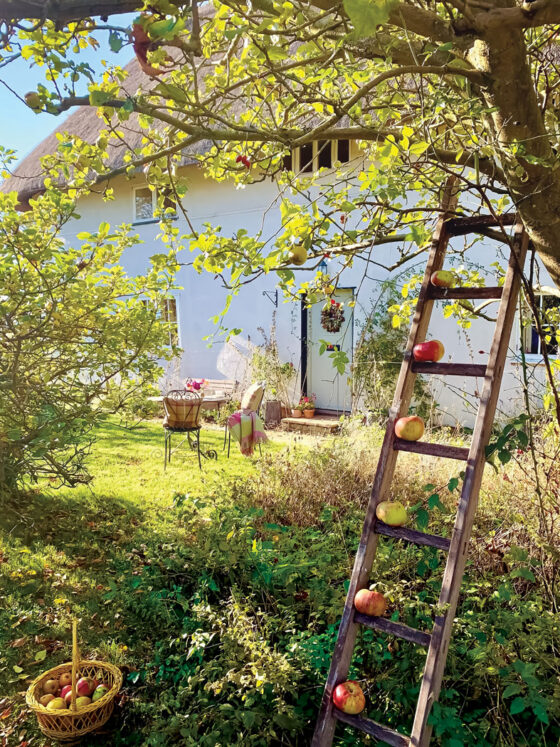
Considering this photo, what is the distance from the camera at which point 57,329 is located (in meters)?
3.38

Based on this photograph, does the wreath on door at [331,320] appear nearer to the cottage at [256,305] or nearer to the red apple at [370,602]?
the cottage at [256,305]

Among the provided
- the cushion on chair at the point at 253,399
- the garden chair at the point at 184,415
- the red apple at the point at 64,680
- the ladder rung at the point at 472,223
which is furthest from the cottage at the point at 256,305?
the red apple at the point at 64,680

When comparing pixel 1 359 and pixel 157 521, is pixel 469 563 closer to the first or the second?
pixel 157 521

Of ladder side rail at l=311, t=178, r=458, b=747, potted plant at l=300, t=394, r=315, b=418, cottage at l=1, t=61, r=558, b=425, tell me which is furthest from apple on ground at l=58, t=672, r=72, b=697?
potted plant at l=300, t=394, r=315, b=418

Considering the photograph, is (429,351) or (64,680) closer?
(429,351)

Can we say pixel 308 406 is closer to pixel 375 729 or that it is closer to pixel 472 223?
pixel 472 223

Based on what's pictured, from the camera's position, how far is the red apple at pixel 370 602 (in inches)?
73.6

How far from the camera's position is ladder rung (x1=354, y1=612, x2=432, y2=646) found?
5.80 ft

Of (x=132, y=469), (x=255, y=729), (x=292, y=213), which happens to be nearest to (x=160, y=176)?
(x=292, y=213)

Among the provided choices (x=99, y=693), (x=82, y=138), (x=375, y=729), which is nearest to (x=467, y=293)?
(x=375, y=729)

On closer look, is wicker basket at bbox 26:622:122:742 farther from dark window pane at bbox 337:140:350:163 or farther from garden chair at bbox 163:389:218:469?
dark window pane at bbox 337:140:350:163

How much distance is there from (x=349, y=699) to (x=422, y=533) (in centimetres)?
59

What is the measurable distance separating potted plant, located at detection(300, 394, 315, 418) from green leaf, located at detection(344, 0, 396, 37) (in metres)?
7.55

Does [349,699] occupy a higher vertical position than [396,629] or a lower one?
lower
